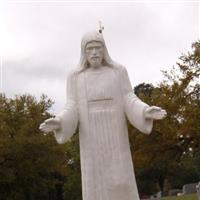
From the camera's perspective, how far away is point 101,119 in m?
8.72

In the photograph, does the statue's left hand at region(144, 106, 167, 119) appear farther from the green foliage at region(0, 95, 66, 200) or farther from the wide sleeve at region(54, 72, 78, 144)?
the green foliage at region(0, 95, 66, 200)

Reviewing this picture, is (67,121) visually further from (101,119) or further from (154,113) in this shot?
(154,113)

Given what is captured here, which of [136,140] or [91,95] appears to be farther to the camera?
[136,140]

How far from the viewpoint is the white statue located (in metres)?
8.40

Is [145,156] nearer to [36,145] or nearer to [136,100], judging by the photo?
[36,145]

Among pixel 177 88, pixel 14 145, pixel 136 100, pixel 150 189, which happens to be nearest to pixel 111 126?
pixel 136 100

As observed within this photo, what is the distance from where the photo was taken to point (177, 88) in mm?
32000

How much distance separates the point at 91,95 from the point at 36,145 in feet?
100

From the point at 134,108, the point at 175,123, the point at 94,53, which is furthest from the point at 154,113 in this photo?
the point at 175,123

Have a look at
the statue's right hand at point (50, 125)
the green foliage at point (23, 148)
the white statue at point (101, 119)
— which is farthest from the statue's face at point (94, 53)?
the green foliage at point (23, 148)

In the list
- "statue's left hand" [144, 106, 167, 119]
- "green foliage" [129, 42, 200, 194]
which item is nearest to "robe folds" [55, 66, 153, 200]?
"statue's left hand" [144, 106, 167, 119]

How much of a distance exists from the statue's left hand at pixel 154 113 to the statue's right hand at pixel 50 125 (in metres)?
1.39

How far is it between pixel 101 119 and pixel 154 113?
3.36 feet

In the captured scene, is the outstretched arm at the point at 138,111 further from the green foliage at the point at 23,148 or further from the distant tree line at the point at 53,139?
the green foliage at the point at 23,148
